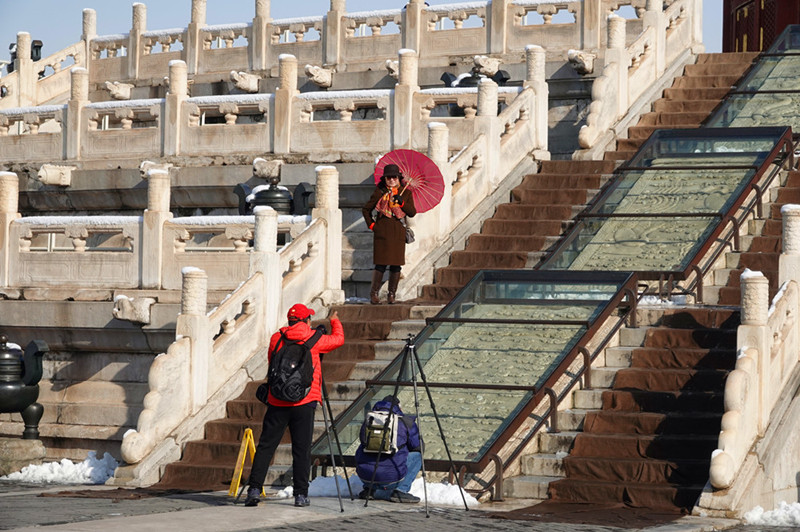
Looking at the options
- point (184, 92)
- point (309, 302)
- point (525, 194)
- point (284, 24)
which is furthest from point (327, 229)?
point (284, 24)

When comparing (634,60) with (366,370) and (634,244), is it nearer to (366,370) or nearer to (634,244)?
(634,244)

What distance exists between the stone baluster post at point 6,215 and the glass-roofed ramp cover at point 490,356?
7.01 m

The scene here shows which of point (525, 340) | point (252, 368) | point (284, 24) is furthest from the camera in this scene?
point (284, 24)

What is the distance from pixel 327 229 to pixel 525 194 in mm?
3594

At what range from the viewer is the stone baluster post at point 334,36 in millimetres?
30609

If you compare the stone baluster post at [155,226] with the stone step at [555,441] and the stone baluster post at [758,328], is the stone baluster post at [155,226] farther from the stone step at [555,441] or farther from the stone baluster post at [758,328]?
the stone baluster post at [758,328]

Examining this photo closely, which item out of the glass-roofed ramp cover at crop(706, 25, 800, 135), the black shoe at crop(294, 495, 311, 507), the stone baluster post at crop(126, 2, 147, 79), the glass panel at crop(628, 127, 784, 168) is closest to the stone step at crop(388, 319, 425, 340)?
the black shoe at crop(294, 495, 311, 507)

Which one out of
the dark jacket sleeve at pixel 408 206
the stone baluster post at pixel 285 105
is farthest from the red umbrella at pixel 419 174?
the stone baluster post at pixel 285 105

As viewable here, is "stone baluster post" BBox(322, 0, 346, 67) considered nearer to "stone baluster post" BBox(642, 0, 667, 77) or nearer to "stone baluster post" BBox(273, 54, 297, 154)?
"stone baluster post" BBox(273, 54, 297, 154)

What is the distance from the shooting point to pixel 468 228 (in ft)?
70.6

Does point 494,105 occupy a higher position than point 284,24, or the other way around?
point 284,24

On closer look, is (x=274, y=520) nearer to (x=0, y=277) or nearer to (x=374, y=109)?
(x=0, y=277)

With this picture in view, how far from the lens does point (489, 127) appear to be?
2234cm

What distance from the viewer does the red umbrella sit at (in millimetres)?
19938
